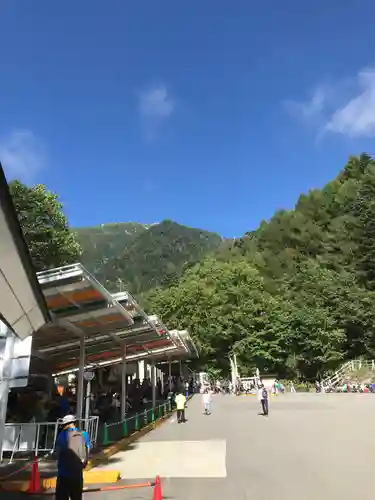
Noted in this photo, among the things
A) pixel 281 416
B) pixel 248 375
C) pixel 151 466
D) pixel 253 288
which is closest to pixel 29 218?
pixel 281 416

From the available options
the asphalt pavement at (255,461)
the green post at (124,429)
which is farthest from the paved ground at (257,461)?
the green post at (124,429)

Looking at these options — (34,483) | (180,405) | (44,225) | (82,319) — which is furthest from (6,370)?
(44,225)

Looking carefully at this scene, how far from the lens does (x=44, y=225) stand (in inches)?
1243

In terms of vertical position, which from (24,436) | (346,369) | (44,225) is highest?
(44,225)

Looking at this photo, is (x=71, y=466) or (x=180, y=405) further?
(x=180, y=405)

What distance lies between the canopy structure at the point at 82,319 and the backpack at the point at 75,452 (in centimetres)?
287

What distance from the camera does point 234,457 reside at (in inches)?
424

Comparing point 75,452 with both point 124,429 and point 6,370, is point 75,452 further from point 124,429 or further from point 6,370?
point 124,429

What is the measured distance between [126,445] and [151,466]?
351 centimetres

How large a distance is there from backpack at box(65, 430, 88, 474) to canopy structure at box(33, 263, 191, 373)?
113 inches

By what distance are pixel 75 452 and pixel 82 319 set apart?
5048 millimetres

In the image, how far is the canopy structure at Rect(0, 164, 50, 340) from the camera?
10.1ft

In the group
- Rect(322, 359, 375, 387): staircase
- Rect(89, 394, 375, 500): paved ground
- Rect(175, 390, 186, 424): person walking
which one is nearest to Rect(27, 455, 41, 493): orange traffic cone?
Rect(89, 394, 375, 500): paved ground

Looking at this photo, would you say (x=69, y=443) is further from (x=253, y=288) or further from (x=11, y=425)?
(x=253, y=288)
